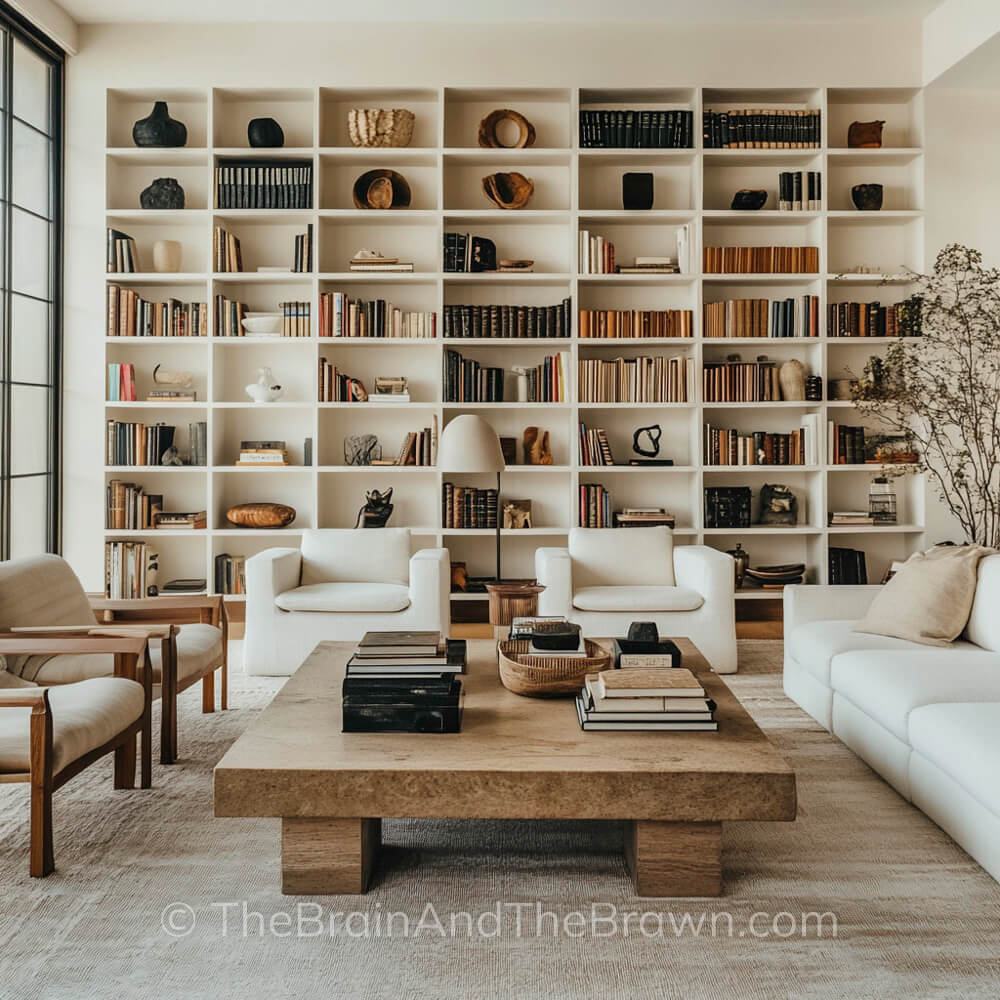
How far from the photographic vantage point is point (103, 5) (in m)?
5.81

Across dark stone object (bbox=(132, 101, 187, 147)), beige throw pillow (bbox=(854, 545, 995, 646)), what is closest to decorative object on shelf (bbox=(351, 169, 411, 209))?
dark stone object (bbox=(132, 101, 187, 147))

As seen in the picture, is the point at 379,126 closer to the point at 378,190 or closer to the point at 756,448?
the point at 378,190

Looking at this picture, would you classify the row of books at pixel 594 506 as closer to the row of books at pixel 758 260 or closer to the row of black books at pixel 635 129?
the row of books at pixel 758 260

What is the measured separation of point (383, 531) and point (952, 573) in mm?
2851

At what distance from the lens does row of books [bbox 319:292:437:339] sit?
612 centimetres

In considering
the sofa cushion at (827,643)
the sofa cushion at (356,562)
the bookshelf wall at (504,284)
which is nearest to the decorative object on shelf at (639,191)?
the bookshelf wall at (504,284)

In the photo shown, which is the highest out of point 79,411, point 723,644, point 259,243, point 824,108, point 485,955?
point 824,108

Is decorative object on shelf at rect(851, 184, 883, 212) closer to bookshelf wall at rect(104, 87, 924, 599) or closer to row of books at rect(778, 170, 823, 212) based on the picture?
bookshelf wall at rect(104, 87, 924, 599)

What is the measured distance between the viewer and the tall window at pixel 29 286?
5512 millimetres

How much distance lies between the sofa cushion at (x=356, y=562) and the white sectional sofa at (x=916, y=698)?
6.75 ft

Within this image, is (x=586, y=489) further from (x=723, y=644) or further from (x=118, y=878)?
(x=118, y=878)

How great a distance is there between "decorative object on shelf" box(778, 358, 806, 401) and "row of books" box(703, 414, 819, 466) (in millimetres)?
168

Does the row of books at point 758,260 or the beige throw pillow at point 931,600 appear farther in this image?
the row of books at point 758,260

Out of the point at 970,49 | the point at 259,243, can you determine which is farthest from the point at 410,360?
the point at 970,49
